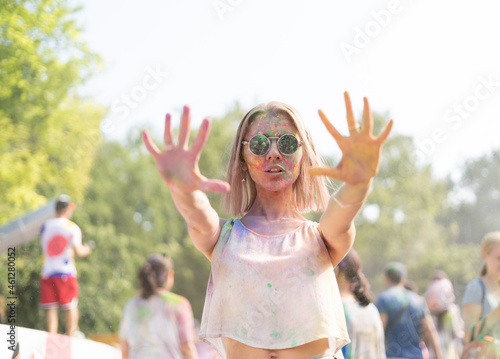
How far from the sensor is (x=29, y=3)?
1179 cm

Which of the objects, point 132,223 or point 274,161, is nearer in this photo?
point 274,161

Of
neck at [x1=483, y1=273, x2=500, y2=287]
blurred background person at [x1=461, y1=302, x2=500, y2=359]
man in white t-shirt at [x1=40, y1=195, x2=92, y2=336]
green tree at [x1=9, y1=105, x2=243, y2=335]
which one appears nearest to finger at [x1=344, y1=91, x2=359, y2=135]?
blurred background person at [x1=461, y1=302, x2=500, y2=359]

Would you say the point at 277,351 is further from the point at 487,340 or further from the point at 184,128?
the point at 487,340

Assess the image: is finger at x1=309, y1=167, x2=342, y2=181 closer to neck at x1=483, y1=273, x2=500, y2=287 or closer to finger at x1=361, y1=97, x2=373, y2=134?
finger at x1=361, y1=97, x2=373, y2=134

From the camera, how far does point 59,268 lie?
6457mm

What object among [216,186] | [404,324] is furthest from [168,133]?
[404,324]

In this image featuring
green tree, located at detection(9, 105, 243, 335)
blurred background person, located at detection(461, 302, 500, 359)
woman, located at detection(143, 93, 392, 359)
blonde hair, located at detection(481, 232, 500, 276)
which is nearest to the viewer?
woman, located at detection(143, 93, 392, 359)

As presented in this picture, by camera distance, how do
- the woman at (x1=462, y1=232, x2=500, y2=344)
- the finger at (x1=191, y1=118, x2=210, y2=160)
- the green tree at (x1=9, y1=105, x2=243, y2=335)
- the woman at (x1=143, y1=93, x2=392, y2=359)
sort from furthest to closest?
the green tree at (x1=9, y1=105, x2=243, y2=335)
the woman at (x1=462, y1=232, x2=500, y2=344)
the woman at (x1=143, y1=93, x2=392, y2=359)
the finger at (x1=191, y1=118, x2=210, y2=160)

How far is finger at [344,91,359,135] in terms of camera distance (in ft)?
6.29

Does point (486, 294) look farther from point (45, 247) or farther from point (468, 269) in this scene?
point (468, 269)

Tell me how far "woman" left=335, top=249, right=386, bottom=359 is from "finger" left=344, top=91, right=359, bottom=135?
111 inches

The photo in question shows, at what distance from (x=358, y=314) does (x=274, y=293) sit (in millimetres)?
2716

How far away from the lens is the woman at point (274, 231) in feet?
6.28

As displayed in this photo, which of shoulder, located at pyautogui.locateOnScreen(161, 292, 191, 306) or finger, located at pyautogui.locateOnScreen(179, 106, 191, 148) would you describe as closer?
finger, located at pyautogui.locateOnScreen(179, 106, 191, 148)
